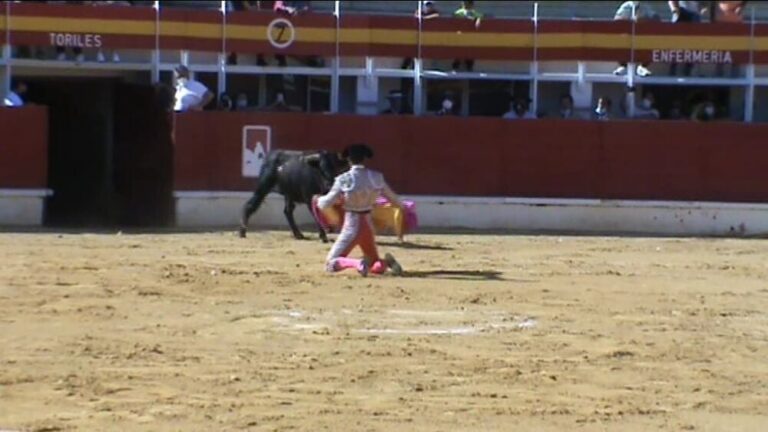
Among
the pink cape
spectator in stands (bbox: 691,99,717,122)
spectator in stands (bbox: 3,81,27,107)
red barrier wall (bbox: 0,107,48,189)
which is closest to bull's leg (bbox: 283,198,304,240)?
the pink cape

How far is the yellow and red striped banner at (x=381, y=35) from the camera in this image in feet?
76.2

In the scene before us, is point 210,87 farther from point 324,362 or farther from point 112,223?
point 324,362

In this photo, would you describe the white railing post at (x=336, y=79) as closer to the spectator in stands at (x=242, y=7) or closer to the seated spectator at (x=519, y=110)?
the spectator in stands at (x=242, y=7)

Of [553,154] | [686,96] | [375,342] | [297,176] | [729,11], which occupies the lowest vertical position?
[375,342]

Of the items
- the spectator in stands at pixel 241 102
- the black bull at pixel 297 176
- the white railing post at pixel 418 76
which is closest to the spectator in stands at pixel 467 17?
the white railing post at pixel 418 76

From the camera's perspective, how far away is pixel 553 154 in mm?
22953

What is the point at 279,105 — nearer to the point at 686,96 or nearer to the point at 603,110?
the point at 603,110

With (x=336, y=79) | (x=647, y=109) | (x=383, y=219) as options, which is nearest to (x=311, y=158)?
(x=383, y=219)

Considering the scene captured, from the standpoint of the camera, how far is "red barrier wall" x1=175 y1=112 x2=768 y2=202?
74.5 ft

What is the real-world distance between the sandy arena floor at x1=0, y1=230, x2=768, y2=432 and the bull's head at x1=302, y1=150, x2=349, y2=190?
0.95 metres

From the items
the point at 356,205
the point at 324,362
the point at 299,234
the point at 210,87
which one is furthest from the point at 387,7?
the point at 324,362

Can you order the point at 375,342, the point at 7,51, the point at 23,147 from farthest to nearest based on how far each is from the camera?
the point at 7,51 → the point at 23,147 → the point at 375,342

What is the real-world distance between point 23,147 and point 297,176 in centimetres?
448

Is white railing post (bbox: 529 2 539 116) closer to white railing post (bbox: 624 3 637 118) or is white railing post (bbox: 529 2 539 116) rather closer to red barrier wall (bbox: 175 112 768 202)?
white railing post (bbox: 624 3 637 118)
